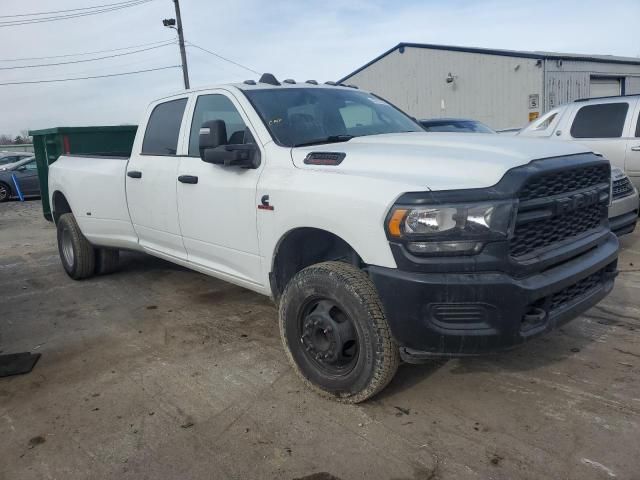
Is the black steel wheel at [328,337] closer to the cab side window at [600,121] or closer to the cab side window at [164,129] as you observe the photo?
the cab side window at [164,129]

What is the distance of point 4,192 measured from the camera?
17.8 m

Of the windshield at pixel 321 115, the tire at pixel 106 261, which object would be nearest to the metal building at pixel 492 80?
Result: the windshield at pixel 321 115

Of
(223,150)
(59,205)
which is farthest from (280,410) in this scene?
(59,205)

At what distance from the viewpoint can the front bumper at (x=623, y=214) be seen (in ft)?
19.8

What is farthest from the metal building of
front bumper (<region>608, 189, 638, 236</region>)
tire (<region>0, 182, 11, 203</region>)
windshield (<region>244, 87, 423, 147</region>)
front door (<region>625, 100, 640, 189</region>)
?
tire (<region>0, 182, 11, 203</region>)

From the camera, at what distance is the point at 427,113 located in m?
26.2

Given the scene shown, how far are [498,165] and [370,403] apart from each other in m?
1.52

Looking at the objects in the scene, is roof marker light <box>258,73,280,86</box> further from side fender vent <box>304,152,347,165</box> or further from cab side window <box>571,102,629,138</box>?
cab side window <box>571,102,629,138</box>

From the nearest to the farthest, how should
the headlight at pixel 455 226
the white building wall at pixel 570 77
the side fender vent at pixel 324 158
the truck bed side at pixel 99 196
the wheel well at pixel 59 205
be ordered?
the headlight at pixel 455 226, the side fender vent at pixel 324 158, the truck bed side at pixel 99 196, the wheel well at pixel 59 205, the white building wall at pixel 570 77

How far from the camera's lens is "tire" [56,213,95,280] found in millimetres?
6203

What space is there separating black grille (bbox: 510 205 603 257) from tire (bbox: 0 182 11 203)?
1863 centimetres

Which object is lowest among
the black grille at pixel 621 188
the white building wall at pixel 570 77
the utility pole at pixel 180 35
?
the black grille at pixel 621 188

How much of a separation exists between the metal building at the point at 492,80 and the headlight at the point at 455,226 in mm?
18349

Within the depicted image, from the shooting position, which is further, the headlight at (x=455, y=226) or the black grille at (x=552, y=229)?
the black grille at (x=552, y=229)
